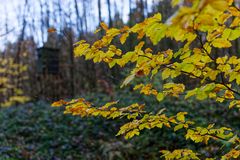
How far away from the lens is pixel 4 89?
15305mm

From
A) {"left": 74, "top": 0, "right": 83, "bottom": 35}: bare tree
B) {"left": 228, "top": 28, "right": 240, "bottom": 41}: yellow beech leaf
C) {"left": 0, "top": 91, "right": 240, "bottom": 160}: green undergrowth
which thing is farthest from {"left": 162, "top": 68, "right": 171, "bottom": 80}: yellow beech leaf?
{"left": 74, "top": 0, "right": 83, "bottom": 35}: bare tree

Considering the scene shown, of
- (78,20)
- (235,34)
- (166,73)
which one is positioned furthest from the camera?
(78,20)

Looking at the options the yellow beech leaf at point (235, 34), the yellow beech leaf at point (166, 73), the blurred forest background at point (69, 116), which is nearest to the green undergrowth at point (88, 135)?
the blurred forest background at point (69, 116)

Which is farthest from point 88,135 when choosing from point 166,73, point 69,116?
point 166,73

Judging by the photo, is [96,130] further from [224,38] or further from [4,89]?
[4,89]

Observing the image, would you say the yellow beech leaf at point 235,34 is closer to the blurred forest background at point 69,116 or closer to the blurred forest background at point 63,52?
the blurred forest background at point 69,116

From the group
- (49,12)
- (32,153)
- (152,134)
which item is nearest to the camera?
(32,153)

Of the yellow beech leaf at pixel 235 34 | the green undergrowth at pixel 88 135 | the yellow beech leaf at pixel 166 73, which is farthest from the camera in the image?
the green undergrowth at pixel 88 135

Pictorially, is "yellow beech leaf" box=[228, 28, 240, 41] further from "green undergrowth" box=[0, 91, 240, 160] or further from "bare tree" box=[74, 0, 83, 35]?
"bare tree" box=[74, 0, 83, 35]

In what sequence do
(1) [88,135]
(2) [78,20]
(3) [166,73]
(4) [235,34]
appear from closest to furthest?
(4) [235,34] < (3) [166,73] < (1) [88,135] < (2) [78,20]

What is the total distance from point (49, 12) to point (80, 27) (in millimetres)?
2070

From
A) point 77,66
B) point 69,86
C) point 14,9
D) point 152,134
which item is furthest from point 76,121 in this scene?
point 14,9

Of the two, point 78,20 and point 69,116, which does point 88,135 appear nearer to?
point 69,116

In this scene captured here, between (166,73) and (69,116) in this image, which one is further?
(69,116)
